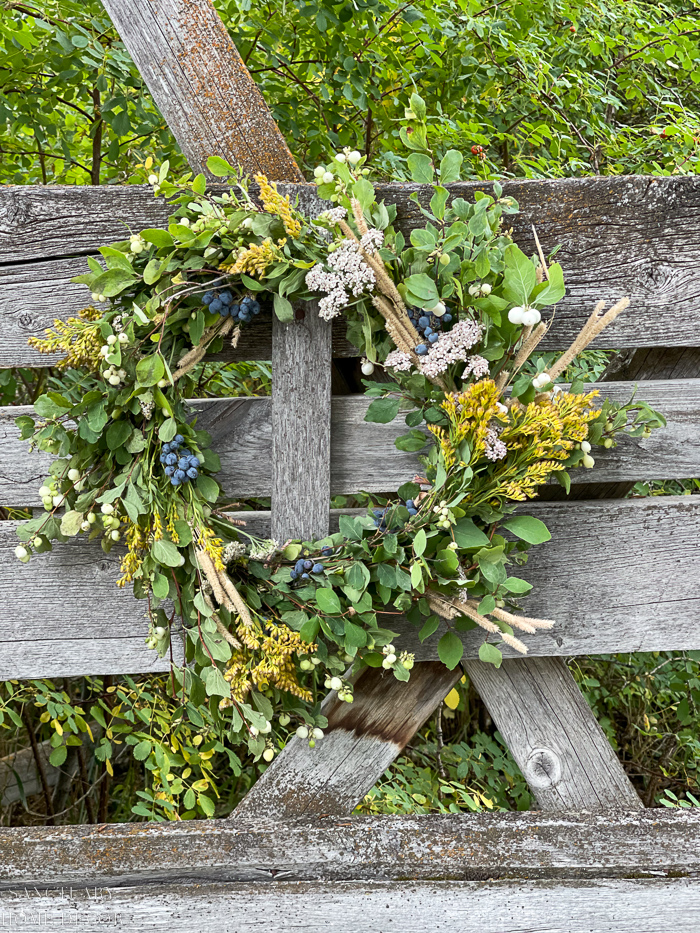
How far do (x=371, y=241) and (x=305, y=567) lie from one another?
0.51 metres

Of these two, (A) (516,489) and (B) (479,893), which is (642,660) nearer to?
(B) (479,893)

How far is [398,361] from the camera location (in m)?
1.10

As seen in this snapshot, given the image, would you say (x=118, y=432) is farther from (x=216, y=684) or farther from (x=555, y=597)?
(x=555, y=597)

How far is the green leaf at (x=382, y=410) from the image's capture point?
1.14m

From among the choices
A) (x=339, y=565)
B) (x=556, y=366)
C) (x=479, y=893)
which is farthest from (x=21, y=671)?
(x=556, y=366)

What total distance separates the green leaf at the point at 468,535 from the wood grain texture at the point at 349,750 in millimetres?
373

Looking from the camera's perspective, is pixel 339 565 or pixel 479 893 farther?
pixel 479 893

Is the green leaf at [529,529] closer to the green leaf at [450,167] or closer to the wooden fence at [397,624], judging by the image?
the wooden fence at [397,624]

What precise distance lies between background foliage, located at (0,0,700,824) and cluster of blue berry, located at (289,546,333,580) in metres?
0.74

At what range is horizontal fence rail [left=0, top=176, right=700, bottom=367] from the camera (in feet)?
3.95

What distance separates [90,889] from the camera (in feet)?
4.29

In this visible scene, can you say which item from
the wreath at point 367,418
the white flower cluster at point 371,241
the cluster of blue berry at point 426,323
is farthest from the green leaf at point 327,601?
the white flower cluster at point 371,241

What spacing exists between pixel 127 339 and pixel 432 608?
0.63 metres

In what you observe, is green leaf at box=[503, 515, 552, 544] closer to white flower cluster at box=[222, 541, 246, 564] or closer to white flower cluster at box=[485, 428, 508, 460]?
white flower cluster at box=[485, 428, 508, 460]
